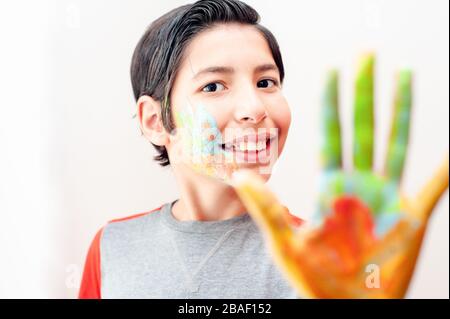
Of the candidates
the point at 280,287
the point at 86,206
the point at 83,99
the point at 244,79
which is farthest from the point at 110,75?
the point at 280,287

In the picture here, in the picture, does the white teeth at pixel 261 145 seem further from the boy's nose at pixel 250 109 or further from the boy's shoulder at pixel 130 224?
the boy's shoulder at pixel 130 224

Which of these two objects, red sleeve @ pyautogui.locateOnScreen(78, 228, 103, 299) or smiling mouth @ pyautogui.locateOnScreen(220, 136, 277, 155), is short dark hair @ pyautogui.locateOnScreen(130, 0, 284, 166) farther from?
red sleeve @ pyautogui.locateOnScreen(78, 228, 103, 299)

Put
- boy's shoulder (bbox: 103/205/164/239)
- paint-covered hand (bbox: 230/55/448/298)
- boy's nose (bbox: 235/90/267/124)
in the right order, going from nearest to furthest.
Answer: paint-covered hand (bbox: 230/55/448/298), boy's nose (bbox: 235/90/267/124), boy's shoulder (bbox: 103/205/164/239)

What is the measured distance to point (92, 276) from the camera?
0.83m

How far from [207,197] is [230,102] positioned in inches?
5.3

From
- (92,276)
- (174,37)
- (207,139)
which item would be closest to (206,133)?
(207,139)

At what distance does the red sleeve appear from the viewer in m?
0.82

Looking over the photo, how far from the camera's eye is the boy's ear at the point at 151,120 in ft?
2.48

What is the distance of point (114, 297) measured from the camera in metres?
0.77

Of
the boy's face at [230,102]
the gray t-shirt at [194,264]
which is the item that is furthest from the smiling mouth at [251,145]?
the gray t-shirt at [194,264]

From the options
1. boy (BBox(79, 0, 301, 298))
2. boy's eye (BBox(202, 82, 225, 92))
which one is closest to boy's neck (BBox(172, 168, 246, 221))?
boy (BBox(79, 0, 301, 298))

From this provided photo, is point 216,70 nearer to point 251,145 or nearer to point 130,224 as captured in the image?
point 251,145

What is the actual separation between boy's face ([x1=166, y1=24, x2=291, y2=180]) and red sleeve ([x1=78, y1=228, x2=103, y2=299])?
0.22 m
